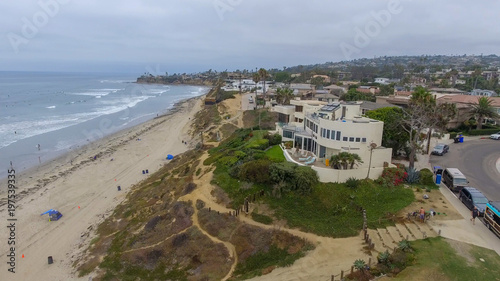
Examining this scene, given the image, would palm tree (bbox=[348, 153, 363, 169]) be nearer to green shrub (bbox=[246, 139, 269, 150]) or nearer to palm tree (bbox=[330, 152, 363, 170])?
palm tree (bbox=[330, 152, 363, 170])

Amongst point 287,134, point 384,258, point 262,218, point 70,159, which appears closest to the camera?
point 384,258

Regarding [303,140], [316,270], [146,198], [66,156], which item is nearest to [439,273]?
[316,270]

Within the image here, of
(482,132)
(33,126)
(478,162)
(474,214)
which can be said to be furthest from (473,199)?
(33,126)

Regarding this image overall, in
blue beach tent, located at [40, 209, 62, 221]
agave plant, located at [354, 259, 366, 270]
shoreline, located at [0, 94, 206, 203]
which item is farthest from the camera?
shoreline, located at [0, 94, 206, 203]

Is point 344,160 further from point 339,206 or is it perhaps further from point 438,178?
point 438,178

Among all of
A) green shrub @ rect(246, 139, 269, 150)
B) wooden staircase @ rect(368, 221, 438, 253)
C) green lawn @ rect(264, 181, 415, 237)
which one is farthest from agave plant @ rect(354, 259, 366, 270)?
green shrub @ rect(246, 139, 269, 150)

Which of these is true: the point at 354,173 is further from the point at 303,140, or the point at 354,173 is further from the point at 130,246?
the point at 130,246
